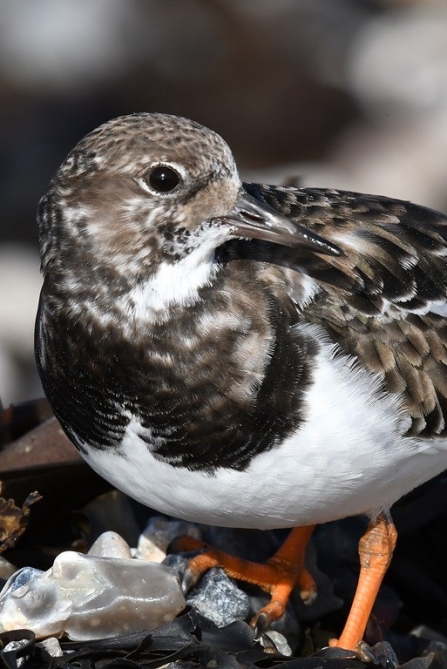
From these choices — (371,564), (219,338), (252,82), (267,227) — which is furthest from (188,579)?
(252,82)

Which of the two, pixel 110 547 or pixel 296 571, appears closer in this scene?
pixel 110 547

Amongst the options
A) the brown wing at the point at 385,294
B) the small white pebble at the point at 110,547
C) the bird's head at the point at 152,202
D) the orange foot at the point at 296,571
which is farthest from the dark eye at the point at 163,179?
the orange foot at the point at 296,571

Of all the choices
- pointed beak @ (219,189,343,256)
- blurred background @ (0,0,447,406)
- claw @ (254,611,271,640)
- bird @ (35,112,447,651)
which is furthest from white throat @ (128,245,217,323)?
blurred background @ (0,0,447,406)

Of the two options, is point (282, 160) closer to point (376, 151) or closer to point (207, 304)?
point (376, 151)

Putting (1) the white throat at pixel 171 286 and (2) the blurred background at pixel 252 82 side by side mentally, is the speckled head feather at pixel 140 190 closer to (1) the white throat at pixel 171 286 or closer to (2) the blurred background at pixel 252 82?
(1) the white throat at pixel 171 286

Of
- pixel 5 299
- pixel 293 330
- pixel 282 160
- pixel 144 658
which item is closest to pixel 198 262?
pixel 293 330

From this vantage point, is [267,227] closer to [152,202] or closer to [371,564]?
[152,202]

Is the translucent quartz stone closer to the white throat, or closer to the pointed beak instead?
the white throat
